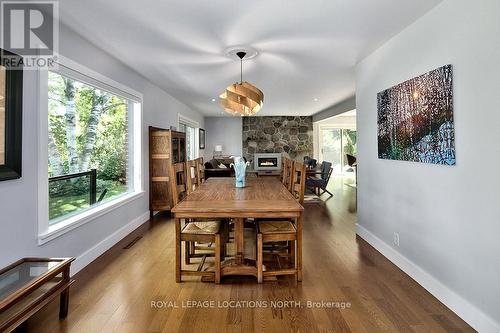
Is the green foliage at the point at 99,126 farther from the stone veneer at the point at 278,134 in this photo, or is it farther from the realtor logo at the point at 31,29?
the stone veneer at the point at 278,134

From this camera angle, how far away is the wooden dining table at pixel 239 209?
2227 millimetres

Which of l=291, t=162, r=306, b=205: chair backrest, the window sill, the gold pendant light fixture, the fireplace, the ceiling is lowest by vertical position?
the window sill

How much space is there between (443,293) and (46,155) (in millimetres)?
3346

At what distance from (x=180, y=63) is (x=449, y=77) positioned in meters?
2.95

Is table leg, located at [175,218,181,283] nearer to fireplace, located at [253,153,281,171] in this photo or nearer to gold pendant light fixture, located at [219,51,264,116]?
gold pendant light fixture, located at [219,51,264,116]

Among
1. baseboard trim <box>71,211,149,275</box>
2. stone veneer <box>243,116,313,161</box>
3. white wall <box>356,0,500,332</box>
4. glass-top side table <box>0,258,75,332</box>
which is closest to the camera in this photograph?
glass-top side table <box>0,258,75,332</box>

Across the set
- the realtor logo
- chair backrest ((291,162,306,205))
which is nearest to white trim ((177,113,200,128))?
the realtor logo

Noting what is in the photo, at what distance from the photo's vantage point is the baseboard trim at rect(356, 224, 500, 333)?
1791mm

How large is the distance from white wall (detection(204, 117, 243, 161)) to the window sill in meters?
6.42

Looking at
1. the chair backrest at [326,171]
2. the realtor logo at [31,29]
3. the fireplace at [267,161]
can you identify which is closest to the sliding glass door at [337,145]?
the fireplace at [267,161]

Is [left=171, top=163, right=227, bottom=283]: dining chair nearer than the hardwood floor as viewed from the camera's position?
No

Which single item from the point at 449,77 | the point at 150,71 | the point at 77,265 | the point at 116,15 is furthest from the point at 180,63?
the point at 449,77

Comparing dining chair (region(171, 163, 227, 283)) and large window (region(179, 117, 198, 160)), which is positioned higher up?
large window (region(179, 117, 198, 160))

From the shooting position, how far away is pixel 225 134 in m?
10.3
